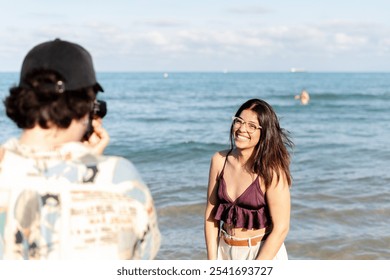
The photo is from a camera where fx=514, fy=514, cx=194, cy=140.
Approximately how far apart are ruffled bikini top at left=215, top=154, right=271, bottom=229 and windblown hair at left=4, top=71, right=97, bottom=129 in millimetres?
1968

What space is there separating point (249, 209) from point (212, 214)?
326mm

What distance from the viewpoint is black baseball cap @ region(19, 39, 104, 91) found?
1663 millimetres

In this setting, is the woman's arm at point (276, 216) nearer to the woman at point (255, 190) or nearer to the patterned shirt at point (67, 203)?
the woman at point (255, 190)

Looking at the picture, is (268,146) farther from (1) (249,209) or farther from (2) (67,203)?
(2) (67,203)

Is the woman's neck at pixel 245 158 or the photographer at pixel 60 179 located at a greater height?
the photographer at pixel 60 179

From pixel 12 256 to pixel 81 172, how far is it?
0.39m

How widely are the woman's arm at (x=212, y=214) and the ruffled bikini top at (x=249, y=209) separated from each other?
0.16 metres

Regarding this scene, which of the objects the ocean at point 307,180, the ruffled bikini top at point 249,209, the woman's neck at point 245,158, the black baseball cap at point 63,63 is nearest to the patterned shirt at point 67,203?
the black baseball cap at point 63,63

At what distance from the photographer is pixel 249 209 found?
3.51 meters

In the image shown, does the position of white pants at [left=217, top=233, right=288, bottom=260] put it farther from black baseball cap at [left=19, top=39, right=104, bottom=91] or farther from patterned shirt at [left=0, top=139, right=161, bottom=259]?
black baseball cap at [left=19, top=39, right=104, bottom=91]

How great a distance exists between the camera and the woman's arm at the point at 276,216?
11.3ft

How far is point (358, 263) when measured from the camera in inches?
165

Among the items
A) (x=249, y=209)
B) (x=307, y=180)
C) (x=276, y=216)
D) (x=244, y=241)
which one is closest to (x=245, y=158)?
(x=249, y=209)

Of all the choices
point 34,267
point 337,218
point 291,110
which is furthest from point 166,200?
point 291,110
